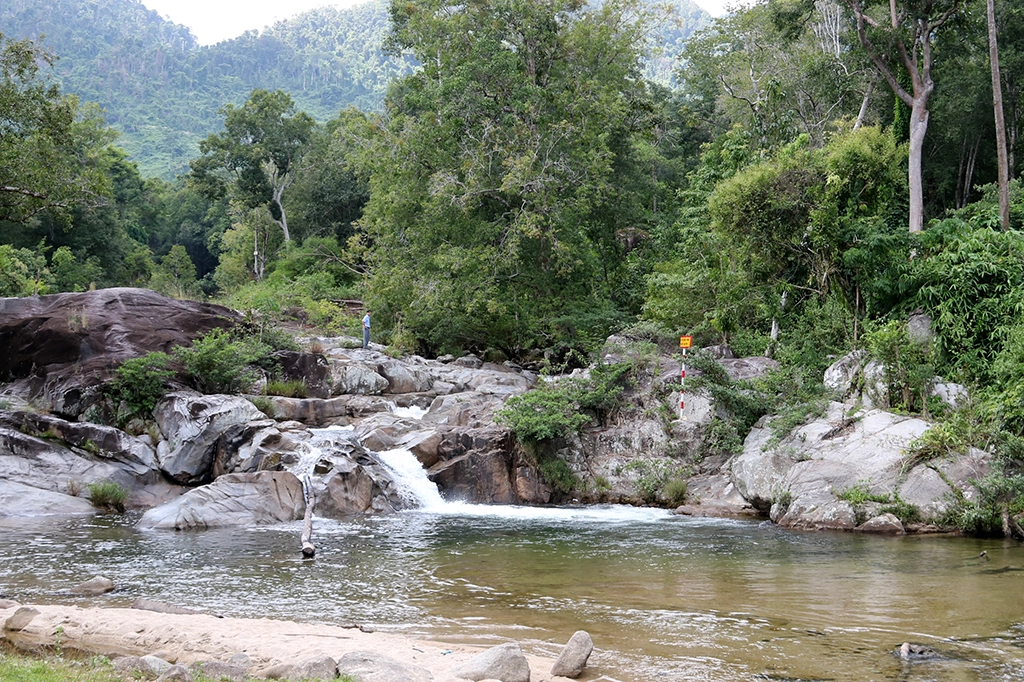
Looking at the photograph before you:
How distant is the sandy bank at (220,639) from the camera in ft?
22.9

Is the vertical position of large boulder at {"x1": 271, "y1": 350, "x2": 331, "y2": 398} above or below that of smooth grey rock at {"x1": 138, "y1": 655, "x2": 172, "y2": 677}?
above

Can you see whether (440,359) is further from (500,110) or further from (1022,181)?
(1022,181)

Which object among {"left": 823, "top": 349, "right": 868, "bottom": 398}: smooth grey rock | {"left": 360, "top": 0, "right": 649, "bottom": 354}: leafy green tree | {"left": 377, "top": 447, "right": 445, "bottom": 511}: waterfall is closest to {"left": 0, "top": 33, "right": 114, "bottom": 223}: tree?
{"left": 377, "top": 447, "right": 445, "bottom": 511}: waterfall

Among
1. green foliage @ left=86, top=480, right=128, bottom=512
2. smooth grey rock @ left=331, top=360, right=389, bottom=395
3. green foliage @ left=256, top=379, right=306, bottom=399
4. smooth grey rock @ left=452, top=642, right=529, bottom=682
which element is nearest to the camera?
smooth grey rock @ left=452, top=642, right=529, bottom=682

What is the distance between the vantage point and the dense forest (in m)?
19.3

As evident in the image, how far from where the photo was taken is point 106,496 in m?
16.9

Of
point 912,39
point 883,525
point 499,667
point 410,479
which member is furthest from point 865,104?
point 499,667

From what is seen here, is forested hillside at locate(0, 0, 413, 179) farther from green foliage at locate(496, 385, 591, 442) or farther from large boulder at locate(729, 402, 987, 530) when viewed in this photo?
large boulder at locate(729, 402, 987, 530)

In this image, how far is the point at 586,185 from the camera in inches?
1145

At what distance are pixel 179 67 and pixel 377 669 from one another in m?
135

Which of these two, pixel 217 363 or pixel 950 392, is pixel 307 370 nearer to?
pixel 217 363

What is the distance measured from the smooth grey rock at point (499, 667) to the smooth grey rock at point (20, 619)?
4.13 m

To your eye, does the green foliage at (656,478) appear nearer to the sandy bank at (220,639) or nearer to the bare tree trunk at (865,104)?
the sandy bank at (220,639)

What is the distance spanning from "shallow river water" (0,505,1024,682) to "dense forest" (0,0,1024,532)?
4499mm
